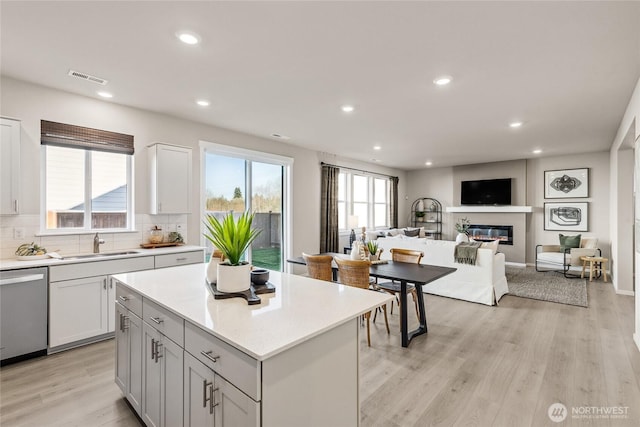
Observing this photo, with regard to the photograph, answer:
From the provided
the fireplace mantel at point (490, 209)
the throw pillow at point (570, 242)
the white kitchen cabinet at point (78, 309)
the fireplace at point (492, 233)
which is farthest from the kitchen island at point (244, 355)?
the fireplace at point (492, 233)

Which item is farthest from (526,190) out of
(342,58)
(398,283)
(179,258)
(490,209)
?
(179,258)

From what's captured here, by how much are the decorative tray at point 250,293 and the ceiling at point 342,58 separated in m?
1.83

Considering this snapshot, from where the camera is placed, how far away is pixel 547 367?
2.77m

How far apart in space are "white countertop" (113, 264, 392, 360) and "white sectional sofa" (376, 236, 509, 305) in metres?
3.42

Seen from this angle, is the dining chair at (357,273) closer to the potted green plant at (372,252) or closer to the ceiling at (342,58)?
the potted green plant at (372,252)

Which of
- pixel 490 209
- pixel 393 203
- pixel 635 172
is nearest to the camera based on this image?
pixel 635 172

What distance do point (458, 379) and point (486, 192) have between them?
23.4 feet

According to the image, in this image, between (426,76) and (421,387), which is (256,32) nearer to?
(426,76)

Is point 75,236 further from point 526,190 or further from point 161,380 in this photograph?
point 526,190

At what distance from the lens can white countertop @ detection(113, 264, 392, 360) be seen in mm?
1266

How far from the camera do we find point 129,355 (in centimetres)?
214

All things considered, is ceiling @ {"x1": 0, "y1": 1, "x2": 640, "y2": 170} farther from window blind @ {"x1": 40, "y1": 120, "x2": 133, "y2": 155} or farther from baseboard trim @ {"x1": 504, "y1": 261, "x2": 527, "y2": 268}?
baseboard trim @ {"x1": 504, "y1": 261, "x2": 527, "y2": 268}

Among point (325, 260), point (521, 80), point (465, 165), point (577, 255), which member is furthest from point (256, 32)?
point (465, 165)

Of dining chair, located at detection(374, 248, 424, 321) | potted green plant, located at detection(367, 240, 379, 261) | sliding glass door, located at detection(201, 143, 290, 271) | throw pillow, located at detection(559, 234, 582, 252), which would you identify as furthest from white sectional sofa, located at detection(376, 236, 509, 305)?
throw pillow, located at detection(559, 234, 582, 252)
